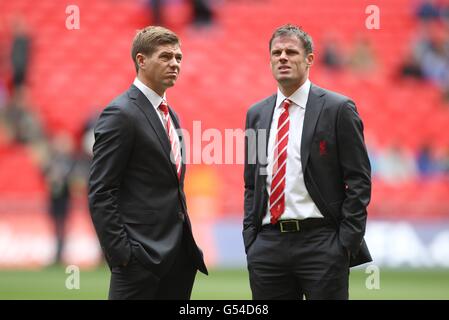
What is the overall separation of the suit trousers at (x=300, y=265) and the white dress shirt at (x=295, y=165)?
0.33ft

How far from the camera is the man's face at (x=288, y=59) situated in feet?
15.3

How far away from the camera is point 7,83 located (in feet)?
52.9

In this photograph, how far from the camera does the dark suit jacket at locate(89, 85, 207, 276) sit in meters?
4.30

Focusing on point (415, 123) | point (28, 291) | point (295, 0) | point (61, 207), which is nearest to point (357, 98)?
point (415, 123)

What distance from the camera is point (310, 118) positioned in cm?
468

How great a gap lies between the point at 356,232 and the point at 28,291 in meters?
5.32

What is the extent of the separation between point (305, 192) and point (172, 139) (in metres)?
0.75

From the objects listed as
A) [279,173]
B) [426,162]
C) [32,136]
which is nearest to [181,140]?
[279,173]

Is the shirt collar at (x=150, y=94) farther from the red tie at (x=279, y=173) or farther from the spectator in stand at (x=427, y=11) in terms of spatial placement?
the spectator in stand at (x=427, y=11)

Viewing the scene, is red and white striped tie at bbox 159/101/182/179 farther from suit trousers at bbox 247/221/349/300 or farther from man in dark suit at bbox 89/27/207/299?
suit trousers at bbox 247/221/349/300

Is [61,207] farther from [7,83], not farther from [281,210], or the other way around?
[281,210]

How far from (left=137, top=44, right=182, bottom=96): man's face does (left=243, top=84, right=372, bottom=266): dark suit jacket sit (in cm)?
66

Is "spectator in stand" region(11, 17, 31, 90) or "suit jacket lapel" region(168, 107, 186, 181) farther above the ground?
"spectator in stand" region(11, 17, 31, 90)

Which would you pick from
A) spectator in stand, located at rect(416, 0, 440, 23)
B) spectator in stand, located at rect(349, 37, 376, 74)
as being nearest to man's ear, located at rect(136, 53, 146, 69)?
spectator in stand, located at rect(349, 37, 376, 74)
